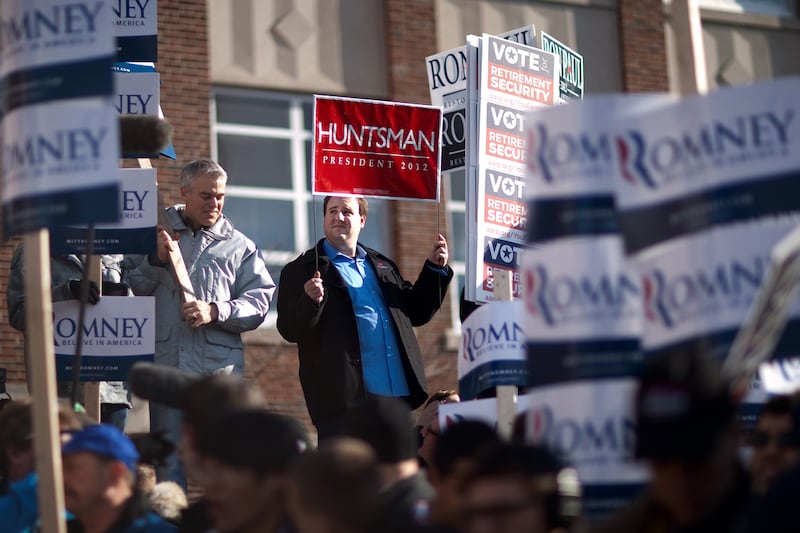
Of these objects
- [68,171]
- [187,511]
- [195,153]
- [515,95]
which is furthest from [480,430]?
[195,153]

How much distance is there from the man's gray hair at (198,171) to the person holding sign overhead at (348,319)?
24.7 inches

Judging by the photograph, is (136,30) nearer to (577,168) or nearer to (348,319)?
(348,319)

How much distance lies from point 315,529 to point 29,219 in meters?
1.75

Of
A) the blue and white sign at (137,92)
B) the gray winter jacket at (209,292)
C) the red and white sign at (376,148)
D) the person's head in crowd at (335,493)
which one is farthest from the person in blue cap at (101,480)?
the blue and white sign at (137,92)

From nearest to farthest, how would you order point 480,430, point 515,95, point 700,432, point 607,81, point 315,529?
1. point 700,432
2. point 315,529
3. point 480,430
4. point 515,95
5. point 607,81

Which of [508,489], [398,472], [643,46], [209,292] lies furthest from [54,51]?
[643,46]

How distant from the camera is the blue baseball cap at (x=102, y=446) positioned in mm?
5906

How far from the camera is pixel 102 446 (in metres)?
5.91

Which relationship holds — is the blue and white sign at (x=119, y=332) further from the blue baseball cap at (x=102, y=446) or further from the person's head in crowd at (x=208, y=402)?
the person's head in crowd at (x=208, y=402)

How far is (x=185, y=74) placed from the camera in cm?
1617

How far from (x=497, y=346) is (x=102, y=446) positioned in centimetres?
232

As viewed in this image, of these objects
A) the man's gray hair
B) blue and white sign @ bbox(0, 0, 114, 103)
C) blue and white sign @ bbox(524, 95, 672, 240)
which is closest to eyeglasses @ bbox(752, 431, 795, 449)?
blue and white sign @ bbox(524, 95, 672, 240)

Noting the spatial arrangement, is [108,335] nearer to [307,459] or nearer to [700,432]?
[307,459]

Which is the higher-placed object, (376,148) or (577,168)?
(376,148)
